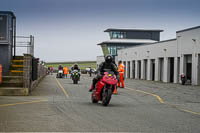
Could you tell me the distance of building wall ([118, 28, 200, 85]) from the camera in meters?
37.2

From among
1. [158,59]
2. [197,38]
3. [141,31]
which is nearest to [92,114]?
[197,38]

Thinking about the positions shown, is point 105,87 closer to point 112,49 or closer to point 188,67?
point 188,67

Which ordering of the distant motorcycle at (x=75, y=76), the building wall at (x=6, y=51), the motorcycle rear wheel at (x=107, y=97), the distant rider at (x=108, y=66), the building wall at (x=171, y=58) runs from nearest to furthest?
the motorcycle rear wheel at (x=107, y=97)
the distant rider at (x=108, y=66)
the building wall at (x=6, y=51)
the distant motorcycle at (x=75, y=76)
the building wall at (x=171, y=58)

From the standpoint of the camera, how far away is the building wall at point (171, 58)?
37.2 m

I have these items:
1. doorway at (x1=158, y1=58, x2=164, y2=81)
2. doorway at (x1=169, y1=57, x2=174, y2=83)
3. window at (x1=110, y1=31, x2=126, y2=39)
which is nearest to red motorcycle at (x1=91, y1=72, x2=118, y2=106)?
doorway at (x1=169, y1=57, x2=174, y2=83)

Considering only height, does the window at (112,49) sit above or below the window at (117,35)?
below

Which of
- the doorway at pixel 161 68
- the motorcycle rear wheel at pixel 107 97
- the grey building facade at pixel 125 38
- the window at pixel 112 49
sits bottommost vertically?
the motorcycle rear wheel at pixel 107 97

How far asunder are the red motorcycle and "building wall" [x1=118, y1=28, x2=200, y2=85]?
25.6 m

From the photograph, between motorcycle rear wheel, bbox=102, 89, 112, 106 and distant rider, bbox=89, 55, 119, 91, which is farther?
distant rider, bbox=89, 55, 119, 91

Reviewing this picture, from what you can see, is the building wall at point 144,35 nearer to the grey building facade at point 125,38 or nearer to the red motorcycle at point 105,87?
the grey building facade at point 125,38

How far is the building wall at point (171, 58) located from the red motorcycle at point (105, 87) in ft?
83.9

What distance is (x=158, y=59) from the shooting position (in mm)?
48750

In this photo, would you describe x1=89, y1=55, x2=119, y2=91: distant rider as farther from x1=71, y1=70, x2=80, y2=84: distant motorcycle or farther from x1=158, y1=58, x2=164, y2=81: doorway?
x1=158, y1=58, x2=164, y2=81: doorway

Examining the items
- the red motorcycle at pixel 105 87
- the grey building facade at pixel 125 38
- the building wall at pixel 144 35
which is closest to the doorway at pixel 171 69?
the red motorcycle at pixel 105 87
